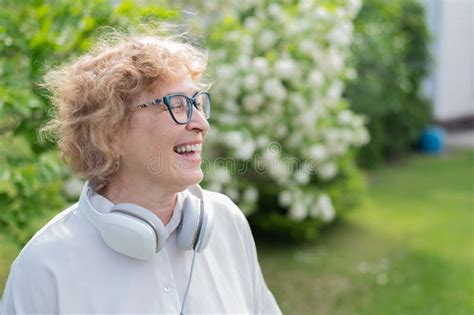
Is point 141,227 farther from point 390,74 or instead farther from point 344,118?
point 390,74

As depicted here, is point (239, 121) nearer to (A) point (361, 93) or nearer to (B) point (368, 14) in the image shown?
(A) point (361, 93)

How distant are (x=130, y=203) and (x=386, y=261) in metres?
4.43

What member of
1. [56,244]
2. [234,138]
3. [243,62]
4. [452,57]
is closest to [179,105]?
[56,244]

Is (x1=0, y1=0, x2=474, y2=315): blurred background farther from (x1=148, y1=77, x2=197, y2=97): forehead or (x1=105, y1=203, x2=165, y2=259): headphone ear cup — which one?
(x1=105, y1=203, x2=165, y2=259): headphone ear cup

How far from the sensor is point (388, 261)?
5.88 meters

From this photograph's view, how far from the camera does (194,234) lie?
6.11ft

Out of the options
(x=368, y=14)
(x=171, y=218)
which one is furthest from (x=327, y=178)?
(x=171, y=218)

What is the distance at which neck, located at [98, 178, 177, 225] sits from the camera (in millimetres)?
1868

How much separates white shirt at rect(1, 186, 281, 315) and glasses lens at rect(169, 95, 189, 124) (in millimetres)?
280

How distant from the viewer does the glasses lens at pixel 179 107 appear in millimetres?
1816

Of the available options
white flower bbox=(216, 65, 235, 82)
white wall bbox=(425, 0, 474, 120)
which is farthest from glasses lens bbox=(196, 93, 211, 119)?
white wall bbox=(425, 0, 474, 120)

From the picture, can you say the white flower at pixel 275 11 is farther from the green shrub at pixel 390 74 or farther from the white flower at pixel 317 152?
the green shrub at pixel 390 74

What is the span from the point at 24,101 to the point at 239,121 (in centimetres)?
302

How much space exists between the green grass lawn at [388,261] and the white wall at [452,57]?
15.0 ft
